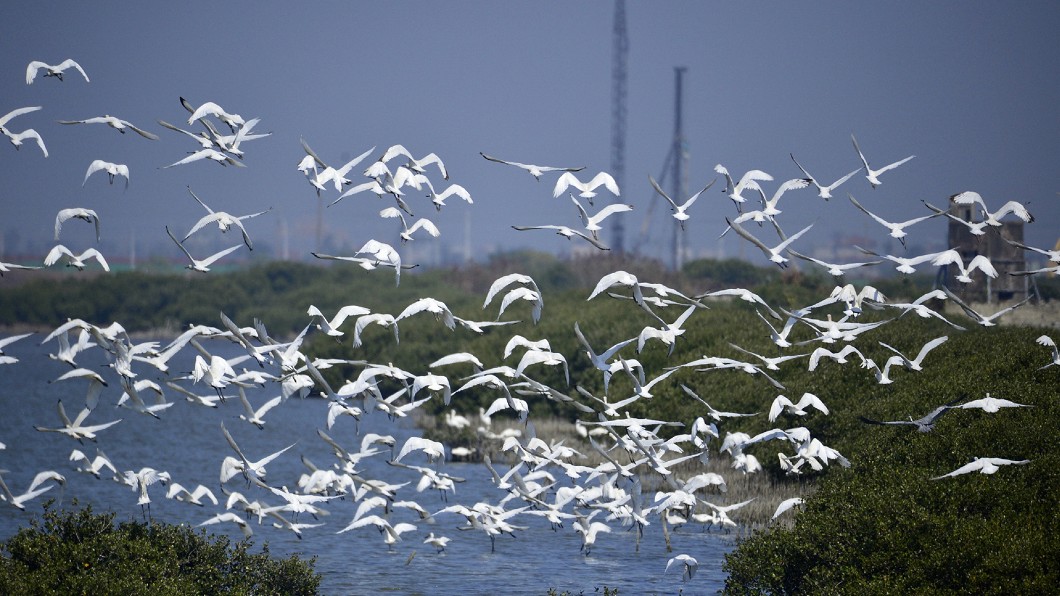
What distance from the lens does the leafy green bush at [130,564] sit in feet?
46.1

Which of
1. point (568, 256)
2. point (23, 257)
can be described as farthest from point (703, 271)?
point (23, 257)

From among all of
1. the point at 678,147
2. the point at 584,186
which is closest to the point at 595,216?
the point at 584,186

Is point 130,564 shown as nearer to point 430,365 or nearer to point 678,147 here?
point 430,365

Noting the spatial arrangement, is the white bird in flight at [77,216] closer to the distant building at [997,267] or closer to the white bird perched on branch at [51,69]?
the white bird perched on branch at [51,69]

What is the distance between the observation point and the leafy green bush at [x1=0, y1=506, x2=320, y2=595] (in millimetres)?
14039

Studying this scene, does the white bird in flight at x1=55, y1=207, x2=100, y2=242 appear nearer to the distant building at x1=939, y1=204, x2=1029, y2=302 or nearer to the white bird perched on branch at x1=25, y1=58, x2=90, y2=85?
the white bird perched on branch at x1=25, y1=58, x2=90, y2=85

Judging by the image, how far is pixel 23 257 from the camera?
5561 inches

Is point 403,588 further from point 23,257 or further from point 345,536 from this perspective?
point 23,257

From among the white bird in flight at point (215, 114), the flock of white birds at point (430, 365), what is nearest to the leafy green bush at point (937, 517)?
the flock of white birds at point (430, 365)

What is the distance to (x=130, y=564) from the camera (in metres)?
14.6

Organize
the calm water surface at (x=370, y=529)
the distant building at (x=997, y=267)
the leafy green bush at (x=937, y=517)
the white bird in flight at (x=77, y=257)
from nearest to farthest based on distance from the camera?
the leafy green bush at (x=937, y=517) < the white bird in flight at (x=77, y=257) < the calm water surface at (x=370, y=529) < the distant building at (x=997, y=267)

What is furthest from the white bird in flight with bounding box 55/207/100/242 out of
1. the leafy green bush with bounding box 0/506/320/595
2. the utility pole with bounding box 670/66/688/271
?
the utility pole with bounding box 670/66/688/271

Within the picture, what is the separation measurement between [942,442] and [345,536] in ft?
38.0

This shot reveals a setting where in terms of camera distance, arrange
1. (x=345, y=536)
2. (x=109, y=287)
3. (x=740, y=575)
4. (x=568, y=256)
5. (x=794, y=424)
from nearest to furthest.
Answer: (x=740, y=575) < (x=345, y=536) < (x=794, y=424) < (x=109, y=287) < (x=568, y=256)
